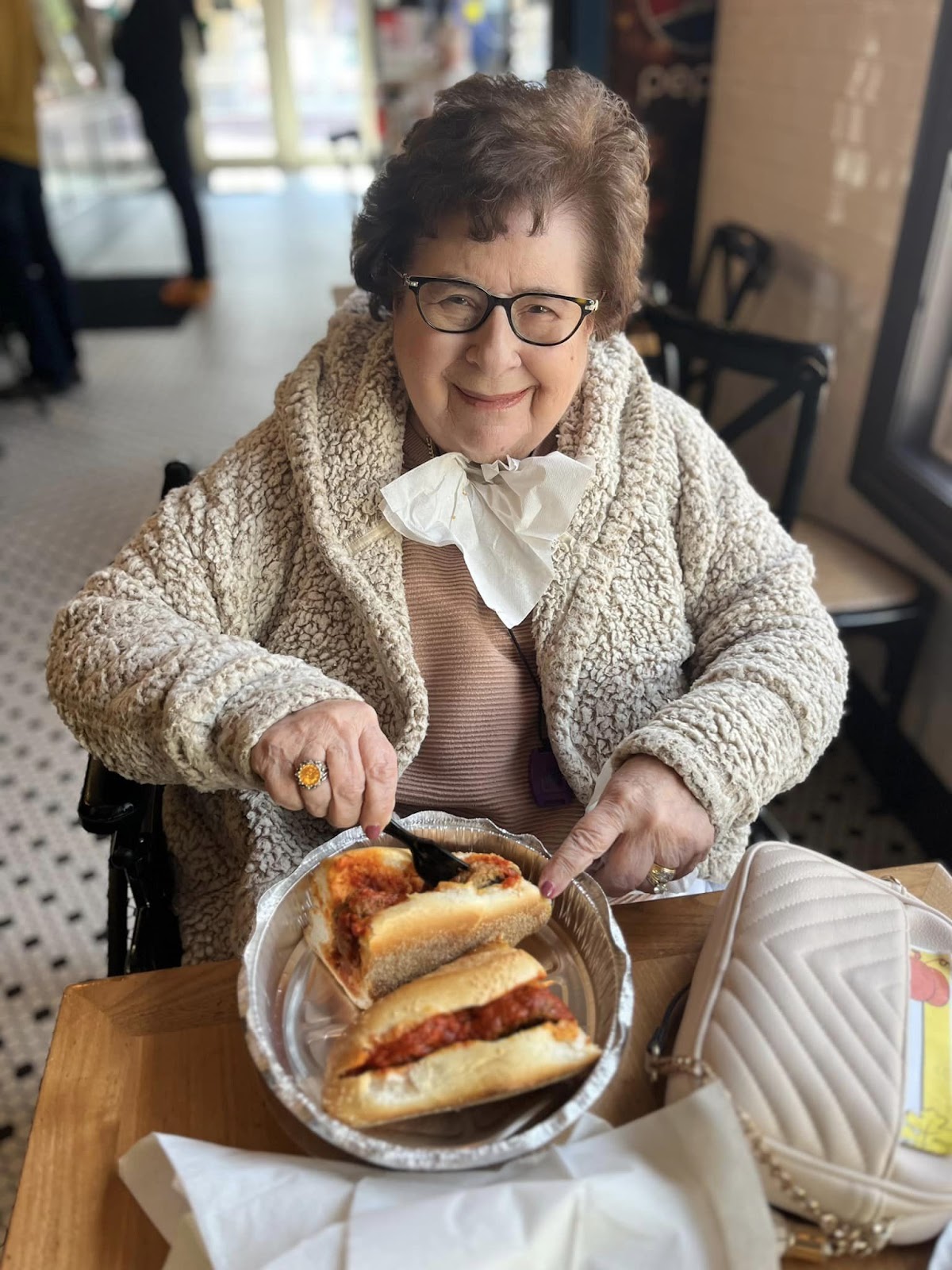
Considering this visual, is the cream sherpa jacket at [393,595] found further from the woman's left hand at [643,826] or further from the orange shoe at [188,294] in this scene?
the orange shoe at [188,294]

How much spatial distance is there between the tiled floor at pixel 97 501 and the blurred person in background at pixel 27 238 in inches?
7.9

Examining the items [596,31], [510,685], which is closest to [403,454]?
[510,685]

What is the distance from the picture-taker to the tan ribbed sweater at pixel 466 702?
1.16 meters

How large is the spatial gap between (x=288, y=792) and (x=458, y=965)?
24cm

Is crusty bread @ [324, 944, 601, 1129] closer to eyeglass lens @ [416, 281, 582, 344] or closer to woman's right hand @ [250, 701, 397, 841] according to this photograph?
woman's right hand @ [250, 701, 397, 841]

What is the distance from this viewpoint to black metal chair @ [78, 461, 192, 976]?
3.29ft

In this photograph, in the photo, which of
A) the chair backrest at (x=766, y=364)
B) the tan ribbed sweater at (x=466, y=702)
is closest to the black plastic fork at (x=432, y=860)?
the tan ribbed sweater at (x=466, y=702)

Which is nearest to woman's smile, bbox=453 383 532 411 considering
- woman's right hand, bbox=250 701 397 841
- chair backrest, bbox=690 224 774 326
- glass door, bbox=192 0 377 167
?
woman's right hand, bbox=250 701 397 841

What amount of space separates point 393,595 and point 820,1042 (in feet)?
2.13

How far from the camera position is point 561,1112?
2.18 ft

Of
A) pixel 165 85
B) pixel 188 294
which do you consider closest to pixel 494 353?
pixel 165 85

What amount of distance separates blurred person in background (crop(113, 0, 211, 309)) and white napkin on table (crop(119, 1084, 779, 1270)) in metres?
5.46

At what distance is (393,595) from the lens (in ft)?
3.67

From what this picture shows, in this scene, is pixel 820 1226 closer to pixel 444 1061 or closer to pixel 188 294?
pixel 444 1061
